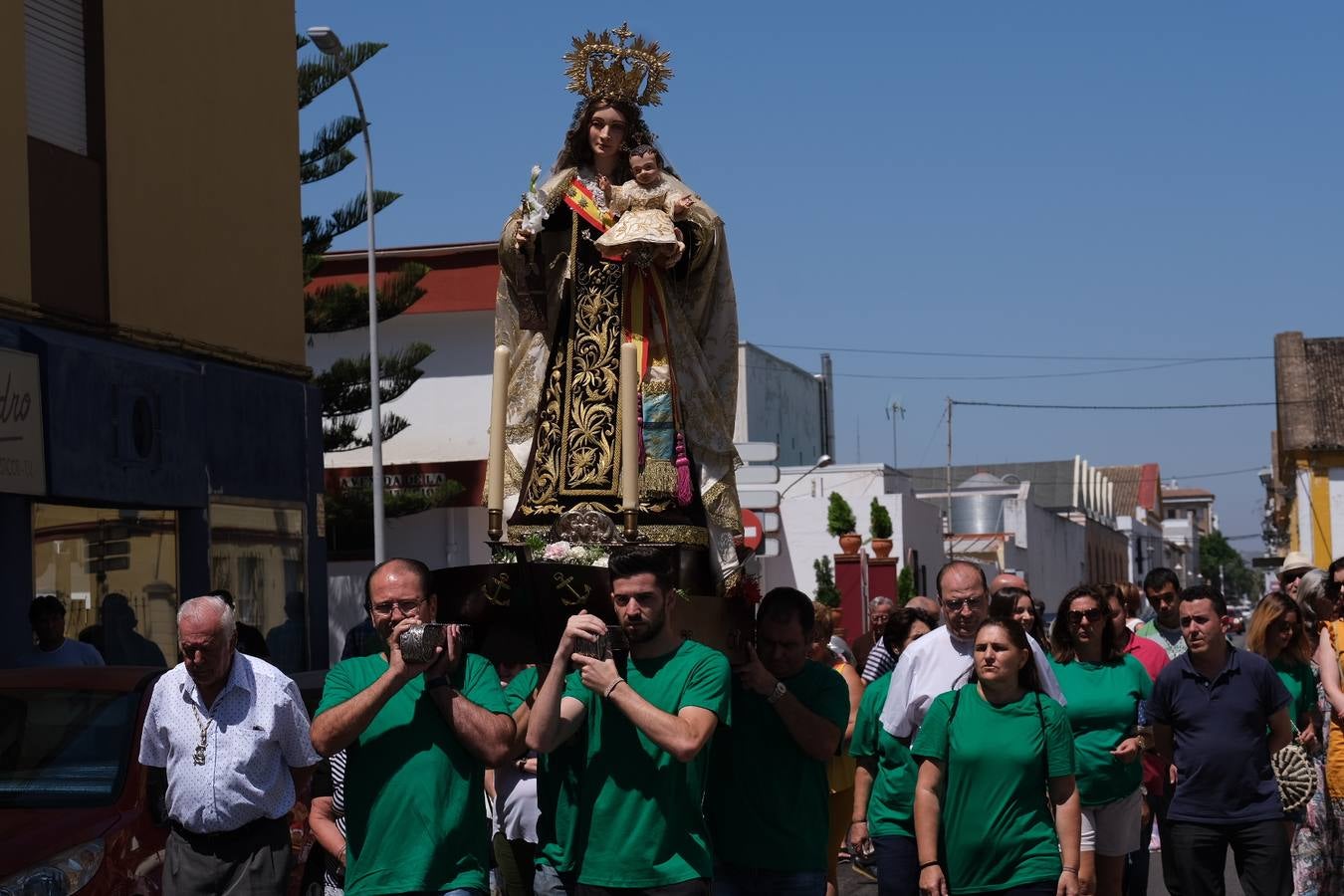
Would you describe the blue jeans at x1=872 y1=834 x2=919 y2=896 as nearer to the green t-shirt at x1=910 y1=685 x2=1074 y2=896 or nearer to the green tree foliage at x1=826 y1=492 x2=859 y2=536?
the green t-shirt at x1=910 y1=685 x2=1074 y2=896

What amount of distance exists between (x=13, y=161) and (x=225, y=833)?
10.4m

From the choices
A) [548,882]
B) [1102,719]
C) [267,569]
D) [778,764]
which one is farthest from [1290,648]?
[267,569]

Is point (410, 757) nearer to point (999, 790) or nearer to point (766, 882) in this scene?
point (766, 882)

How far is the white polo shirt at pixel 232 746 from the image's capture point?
20.4ft

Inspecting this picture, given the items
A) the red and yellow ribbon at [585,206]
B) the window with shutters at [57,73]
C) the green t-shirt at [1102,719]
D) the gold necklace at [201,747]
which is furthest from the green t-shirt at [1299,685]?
the window with shutters at [57,73]

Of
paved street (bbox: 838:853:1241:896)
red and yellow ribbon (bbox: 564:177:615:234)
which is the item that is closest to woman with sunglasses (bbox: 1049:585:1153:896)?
paved street (bbox: 838:853:1241:896)

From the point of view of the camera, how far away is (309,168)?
2500 cm

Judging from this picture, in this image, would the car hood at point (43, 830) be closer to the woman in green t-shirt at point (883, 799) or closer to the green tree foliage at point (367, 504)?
the woman in green t-shirt at point (883, 799)

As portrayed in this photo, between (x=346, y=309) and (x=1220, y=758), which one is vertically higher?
(x=346, y=309)

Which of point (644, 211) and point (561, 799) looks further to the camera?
point (644, 211)

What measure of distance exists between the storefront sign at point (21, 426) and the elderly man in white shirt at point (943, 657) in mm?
9423

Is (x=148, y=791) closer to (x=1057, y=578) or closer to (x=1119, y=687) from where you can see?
(x=1119, y=687)

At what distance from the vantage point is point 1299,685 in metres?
9.02

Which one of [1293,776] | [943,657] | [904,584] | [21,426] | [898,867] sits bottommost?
[904,584]
